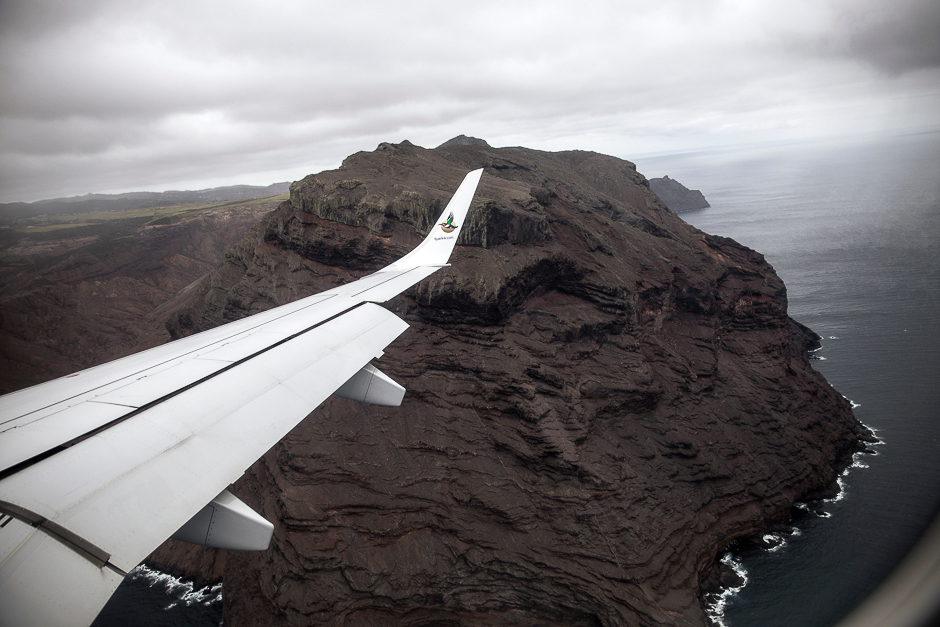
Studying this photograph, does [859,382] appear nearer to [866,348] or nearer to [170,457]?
[866,348]

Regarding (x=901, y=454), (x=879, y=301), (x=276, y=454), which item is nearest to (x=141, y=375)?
(x=276, y=454)

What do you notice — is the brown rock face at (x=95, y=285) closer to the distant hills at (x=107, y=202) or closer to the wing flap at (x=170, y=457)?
the distant hills at (x=107, y=202)

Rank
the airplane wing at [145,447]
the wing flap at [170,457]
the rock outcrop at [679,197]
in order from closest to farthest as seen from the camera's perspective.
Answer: the airplane wing at [145,447] → the wing flap at [170,457] → the rock outcrop at [679,197]

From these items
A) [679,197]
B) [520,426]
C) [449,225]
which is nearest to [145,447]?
[449,225]

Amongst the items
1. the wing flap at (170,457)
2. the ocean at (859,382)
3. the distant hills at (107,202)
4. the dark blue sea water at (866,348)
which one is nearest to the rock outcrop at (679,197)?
the dark blue sea water at (866,348)

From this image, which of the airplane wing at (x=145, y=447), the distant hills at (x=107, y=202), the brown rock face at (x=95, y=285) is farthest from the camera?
the brown rock face at (x=95, y=285)
